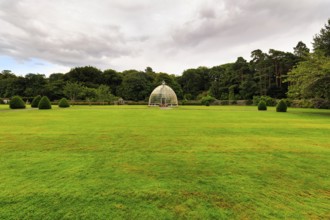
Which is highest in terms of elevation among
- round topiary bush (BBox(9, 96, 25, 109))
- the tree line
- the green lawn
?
the tree line

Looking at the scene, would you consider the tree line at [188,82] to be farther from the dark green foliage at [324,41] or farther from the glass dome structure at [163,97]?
the dark green foliage at [324,41]

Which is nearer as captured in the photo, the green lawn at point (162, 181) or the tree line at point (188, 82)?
the green lawn at point (162, 181)

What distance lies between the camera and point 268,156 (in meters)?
6.69

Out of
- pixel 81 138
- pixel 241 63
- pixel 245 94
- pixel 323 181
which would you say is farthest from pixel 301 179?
pixel 241 63

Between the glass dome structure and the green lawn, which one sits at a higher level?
the glass dome structure

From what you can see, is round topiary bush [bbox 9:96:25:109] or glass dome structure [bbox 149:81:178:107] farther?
glass dome structure [bbox 149:81:178:107]

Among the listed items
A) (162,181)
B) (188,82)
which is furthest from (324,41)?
(188,82)

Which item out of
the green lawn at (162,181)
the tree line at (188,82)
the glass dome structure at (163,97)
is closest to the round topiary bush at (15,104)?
the tree line at (188,82)

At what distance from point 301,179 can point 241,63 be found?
65.3 m

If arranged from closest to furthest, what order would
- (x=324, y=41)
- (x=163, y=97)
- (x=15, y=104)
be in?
(x=15, y=104), (x=324, y=41), (x=163, y=97)

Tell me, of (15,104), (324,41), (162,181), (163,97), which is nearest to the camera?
(162,181)

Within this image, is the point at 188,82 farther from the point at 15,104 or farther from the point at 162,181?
the point at 162,181

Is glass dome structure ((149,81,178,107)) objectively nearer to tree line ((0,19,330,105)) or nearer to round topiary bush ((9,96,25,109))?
tree line ((0,19,330,105))

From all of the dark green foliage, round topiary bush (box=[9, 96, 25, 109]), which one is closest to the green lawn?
round topiary bush (box=[9, 96, 25, 109])
